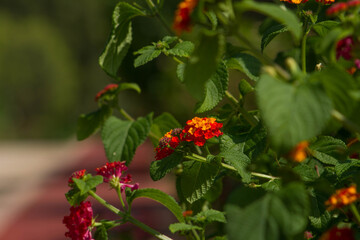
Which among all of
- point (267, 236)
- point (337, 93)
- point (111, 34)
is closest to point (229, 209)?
point (267, 236)

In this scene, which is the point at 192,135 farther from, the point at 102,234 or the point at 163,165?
the point at 102,234

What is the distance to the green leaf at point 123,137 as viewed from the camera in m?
1.15

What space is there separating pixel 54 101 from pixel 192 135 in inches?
653

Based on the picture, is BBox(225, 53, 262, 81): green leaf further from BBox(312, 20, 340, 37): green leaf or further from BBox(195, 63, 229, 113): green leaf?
BBox(312, 20, 340, 37): green leaf

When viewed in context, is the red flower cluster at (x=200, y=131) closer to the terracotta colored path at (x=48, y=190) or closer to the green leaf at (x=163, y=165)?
the green leaf at (x=163, y=165)

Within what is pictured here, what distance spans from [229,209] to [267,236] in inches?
2.2

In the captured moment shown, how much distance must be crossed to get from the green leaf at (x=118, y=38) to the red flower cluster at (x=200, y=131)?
0.73 feet

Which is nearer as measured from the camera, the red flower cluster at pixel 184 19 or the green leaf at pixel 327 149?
the red flower cluster at pixel 184 19

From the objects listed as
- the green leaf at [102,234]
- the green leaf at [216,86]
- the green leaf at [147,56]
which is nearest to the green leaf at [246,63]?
the green leaf at [216,86]

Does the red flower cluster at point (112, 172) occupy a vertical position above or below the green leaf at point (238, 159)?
above

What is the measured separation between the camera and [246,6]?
604mm

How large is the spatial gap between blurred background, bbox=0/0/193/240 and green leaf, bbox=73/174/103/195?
2.66m

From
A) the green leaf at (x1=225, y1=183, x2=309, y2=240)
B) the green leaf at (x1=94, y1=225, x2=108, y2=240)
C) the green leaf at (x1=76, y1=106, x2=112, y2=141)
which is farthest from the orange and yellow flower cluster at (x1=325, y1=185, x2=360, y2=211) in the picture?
the green leaf at (x1=76, y1=106, x2=112, y2=141)

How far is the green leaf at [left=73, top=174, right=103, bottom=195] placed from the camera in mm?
871
